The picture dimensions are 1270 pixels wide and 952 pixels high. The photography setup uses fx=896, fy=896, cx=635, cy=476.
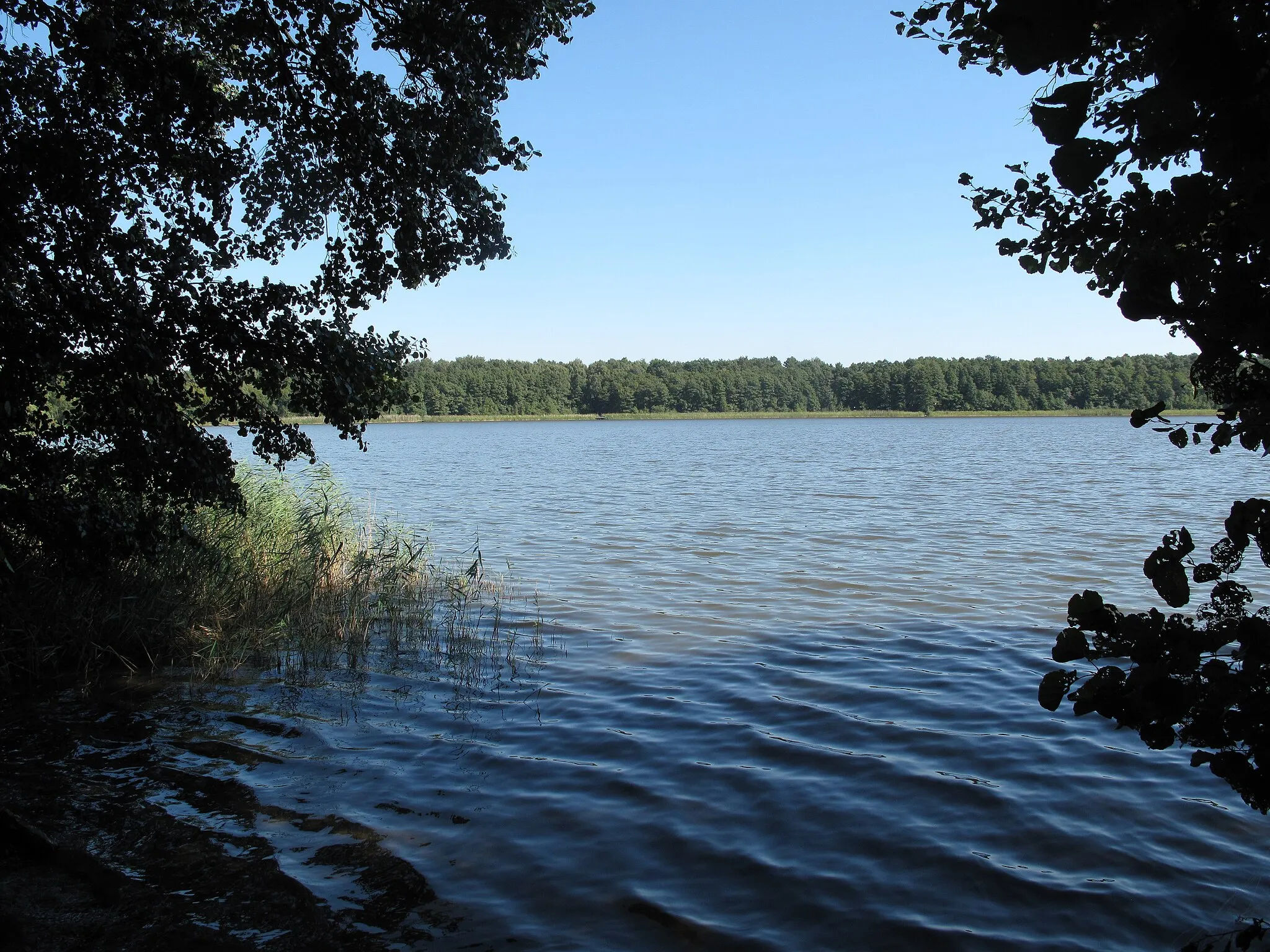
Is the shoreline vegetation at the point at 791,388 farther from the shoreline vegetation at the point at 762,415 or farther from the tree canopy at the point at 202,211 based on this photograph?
the tree canopy at the point at 202,211

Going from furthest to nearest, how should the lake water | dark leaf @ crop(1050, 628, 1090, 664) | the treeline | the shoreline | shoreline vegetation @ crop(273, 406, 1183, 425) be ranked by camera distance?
the shoreline → shoreline vegetation @ crop(273, 406, 1183, 425) → the treeline → the lake water → dark leaf @ crop(1050, 628, 1090, 664)

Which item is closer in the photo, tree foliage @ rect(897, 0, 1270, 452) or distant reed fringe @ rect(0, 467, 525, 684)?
tree foliage @ rect(897, 0, 1270, 452)

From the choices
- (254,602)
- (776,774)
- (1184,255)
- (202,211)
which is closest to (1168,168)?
(1184,255)

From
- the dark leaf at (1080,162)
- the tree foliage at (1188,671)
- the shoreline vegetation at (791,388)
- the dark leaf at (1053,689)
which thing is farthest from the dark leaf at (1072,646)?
the shoreline vegetation at (791,388)

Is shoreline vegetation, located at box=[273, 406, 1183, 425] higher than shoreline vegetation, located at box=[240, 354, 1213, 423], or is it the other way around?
shoreline vegetation, located at box=[240, 354, 1213, 423]

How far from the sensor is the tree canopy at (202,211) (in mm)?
7055

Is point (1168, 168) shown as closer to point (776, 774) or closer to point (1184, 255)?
point (1184, 255)

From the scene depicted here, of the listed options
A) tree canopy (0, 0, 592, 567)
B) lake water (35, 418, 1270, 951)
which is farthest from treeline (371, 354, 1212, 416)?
tree canopy (0, 0, 592, 567)

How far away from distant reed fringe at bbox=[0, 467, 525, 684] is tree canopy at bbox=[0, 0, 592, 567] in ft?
3.60

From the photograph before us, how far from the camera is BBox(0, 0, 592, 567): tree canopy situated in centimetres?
705

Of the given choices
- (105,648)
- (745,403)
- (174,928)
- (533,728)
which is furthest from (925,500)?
(745,403)

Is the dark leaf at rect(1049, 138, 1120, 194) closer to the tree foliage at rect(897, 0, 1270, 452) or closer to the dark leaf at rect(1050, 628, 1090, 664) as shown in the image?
the tree foliage at rect(897, 0, 1270, 452)

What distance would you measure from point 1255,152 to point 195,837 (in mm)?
6274

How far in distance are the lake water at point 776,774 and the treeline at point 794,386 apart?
4181 inches
